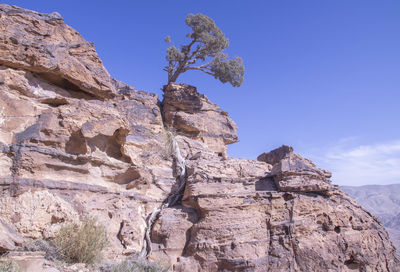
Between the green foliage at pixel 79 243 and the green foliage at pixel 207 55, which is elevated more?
A: the green foliage at pixel 207 55

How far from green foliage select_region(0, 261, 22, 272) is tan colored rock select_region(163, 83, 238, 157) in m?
10.6

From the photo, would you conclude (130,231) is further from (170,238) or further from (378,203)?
(378,203)

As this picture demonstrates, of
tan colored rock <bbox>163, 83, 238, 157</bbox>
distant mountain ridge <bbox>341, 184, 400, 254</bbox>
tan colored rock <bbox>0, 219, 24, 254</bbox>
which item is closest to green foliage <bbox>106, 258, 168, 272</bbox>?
tan colored rock <bbox>0, 219, 24, 254</bbox>

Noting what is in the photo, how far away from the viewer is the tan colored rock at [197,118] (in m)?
15.4

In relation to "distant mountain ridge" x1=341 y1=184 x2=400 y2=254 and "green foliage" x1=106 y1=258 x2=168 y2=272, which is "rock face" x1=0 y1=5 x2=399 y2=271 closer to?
"green foliage" x1=106 y1=258 x2=168 y2=272

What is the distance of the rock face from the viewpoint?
7086 mm

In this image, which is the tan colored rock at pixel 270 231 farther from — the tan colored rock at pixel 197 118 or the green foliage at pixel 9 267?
the tan colored rock at pixel 197 118

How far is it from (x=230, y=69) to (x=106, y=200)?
44.9ft

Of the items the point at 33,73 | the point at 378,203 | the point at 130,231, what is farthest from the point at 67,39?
the point at 378,203

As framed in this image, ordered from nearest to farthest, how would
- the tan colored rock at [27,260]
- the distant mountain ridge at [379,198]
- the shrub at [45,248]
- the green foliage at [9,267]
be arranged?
the green foliage at [9,267], the tan colored rock at [27,260], the shrub at [45,248], the distant mountain ridge at [379,198]

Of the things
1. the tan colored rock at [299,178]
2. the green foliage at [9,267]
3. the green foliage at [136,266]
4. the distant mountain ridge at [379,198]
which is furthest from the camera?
the distant mountain ridge at [379,198]

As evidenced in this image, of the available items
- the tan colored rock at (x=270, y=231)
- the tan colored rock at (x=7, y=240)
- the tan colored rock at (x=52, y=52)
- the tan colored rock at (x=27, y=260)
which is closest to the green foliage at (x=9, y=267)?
the tan colored rock at (x=27, y=260)

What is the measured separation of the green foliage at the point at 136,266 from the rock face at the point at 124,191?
64 cm

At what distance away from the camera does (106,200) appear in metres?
8.12
